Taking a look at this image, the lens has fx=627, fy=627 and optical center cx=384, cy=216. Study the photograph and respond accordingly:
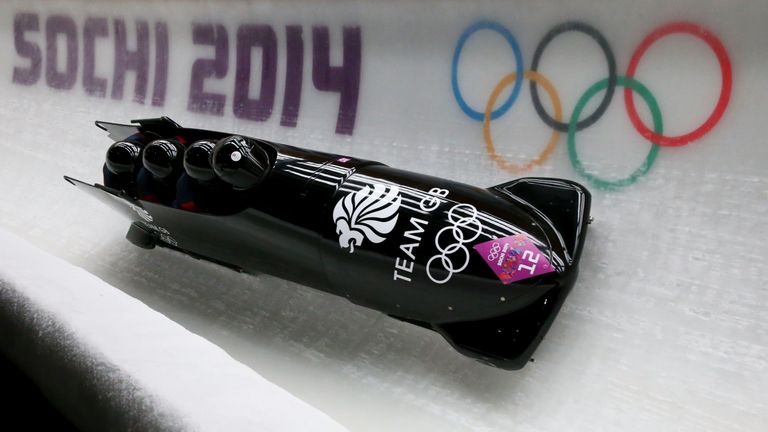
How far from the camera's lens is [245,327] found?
296 cm

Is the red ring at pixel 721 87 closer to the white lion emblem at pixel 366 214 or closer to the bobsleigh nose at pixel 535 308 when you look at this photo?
the bobsleigh nose at pixel 535 308

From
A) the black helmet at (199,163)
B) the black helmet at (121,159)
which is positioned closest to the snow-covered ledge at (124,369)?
the black helmet at (199,163)

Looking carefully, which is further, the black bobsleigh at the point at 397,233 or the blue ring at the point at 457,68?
the blue ring at the point at 457,68

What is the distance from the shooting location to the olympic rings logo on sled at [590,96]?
7.91 feet

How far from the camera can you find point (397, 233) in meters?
2.25

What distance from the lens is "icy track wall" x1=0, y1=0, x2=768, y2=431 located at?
219 cm

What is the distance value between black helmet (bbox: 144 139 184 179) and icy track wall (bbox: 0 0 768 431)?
616 mm

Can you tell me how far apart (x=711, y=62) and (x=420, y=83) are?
1431mm

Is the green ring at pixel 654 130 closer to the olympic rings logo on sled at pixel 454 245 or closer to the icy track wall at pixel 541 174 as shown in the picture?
the icy track wall at pixel 541 174

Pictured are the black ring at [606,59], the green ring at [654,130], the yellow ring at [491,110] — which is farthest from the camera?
the yellow ring at [491,110]

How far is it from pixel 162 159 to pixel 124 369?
189cm

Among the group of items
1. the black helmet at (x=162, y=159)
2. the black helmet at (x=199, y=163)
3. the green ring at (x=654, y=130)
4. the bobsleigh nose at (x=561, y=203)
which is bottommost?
the black helmet at (x=162, y=159)

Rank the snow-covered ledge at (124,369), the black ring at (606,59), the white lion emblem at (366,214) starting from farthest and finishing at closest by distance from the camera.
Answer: the black ring at (606,59) < the white lion emblem at (366,214) < the snow-covered ledge at (124,369)

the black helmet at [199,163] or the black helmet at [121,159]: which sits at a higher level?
the black helmet at [199,163]
